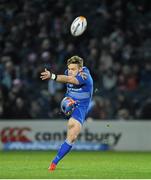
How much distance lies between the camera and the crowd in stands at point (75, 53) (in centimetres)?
2233

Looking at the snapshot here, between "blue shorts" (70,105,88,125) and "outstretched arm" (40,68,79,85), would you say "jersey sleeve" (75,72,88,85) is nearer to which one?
"outstretched arm" (40,68,79,85)

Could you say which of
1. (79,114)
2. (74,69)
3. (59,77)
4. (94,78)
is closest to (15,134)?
(94,78)

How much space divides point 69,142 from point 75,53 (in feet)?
32.8

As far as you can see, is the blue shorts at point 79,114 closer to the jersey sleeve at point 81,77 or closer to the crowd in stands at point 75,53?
the jersey sleeve at point 81,77

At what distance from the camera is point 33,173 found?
12.8 metres

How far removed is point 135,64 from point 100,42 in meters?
1.62

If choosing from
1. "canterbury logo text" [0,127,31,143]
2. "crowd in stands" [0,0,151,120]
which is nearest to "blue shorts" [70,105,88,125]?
"crowd in stands" [0,0,151,120]

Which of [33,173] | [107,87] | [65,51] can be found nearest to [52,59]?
[65,51]

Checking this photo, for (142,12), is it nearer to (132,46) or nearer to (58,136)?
(132,46)

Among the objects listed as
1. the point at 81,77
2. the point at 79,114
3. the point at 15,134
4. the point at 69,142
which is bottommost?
the point at 15,134

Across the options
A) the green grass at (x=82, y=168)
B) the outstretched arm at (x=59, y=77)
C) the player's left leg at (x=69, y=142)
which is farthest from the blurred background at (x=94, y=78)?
the outstretched arm at (x=59, y=77)

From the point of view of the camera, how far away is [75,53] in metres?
23.5

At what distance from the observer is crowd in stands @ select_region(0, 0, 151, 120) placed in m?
22.3

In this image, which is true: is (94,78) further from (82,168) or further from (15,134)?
(82,168)
